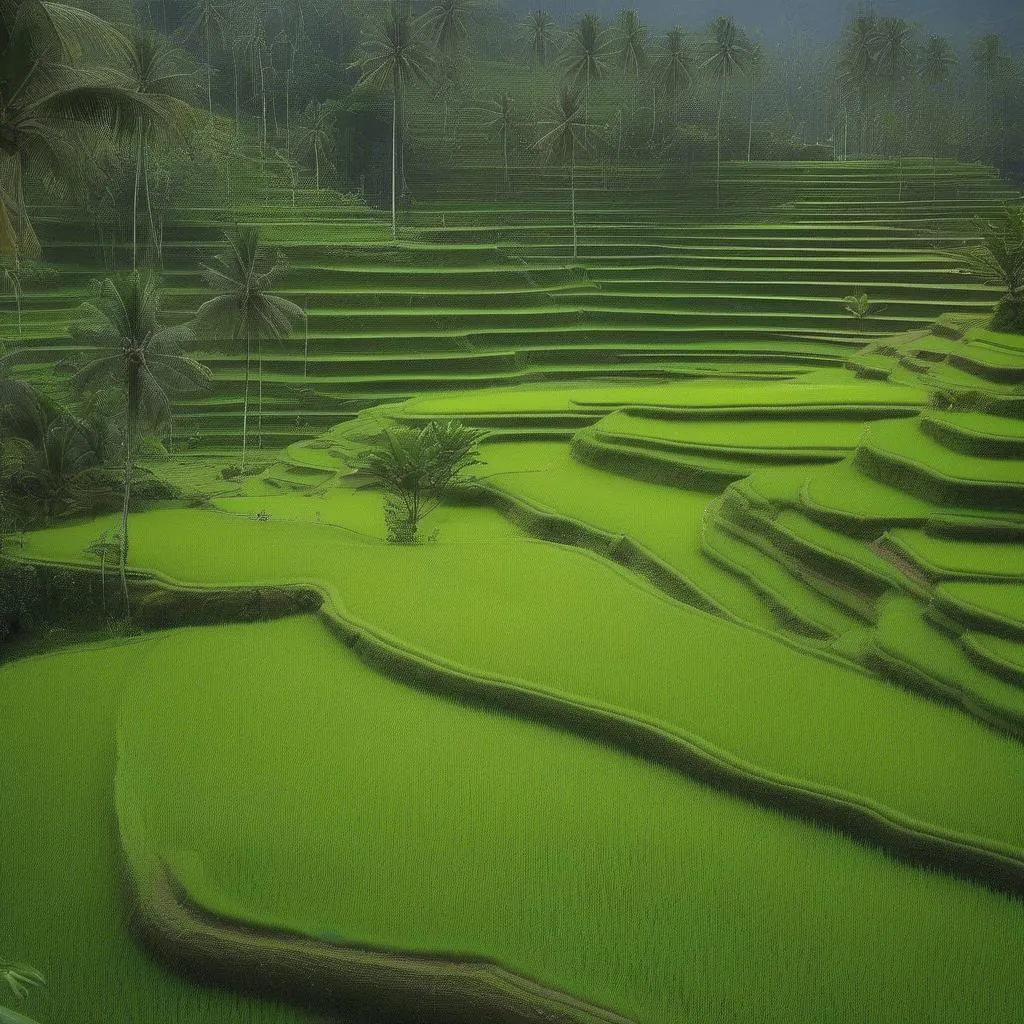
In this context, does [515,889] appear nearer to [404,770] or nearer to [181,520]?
[404,770]

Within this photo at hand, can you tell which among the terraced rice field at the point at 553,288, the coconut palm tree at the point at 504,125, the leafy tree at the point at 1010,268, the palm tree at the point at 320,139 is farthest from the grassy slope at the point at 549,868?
the coconut palm tree at the point at 504,125

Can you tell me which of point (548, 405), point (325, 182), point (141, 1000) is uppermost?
point (325, 182)

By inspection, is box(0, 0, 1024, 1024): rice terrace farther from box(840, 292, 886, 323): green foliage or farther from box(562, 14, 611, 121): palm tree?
box(562, 14, 611, 121): palm tree

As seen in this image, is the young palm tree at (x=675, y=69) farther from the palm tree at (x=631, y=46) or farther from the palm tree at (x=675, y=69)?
the palm tree at (x=631, y=46)

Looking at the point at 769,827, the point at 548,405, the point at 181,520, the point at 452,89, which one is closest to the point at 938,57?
the point at 452,89

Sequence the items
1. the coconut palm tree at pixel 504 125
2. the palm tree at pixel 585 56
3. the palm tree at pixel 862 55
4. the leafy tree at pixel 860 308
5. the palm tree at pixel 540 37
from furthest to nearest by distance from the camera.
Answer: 1. the palm tree at pixel 540 37
2. the palm tree at pixel 862 55
3. the coconut palm tree at pixel 504 125
4. the palm tree at pixel 585 56
5. the leafy tree at pixel 860 308

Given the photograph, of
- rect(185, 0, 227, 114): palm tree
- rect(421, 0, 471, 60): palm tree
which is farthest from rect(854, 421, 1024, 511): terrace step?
rect(421, 0, 471, 60): palm tree
